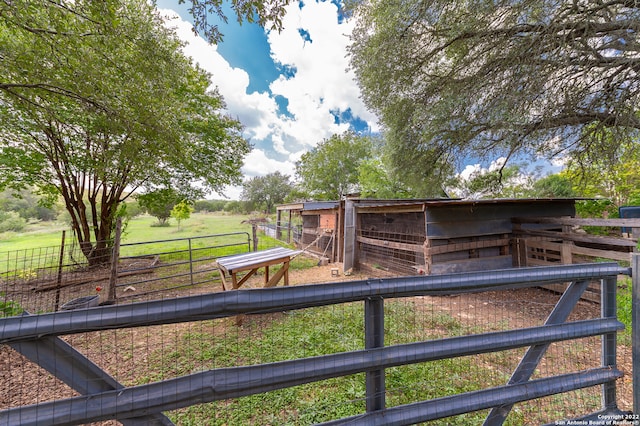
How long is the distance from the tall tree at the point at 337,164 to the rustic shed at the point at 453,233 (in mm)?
17710

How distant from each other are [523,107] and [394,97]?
3.15m

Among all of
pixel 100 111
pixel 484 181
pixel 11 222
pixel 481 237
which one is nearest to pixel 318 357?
pixel 481 237

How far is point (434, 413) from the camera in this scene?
1.10 m

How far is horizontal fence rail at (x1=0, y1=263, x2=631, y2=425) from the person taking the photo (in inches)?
30.7

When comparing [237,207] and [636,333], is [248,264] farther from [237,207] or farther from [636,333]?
[237,207]

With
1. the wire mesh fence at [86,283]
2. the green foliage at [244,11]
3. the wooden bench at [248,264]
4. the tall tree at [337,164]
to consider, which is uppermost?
the tall tree at [337,164]

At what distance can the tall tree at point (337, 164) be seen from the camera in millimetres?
25172

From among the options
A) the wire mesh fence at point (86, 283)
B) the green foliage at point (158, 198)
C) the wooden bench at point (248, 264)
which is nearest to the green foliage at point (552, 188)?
the wooden bench at point (248, 264)

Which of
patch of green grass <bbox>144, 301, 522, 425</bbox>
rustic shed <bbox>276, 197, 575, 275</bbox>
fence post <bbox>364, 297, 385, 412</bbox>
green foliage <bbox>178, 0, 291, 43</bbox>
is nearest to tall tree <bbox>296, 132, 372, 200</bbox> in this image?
rustic shed <bbox>276, 197, 575, 275</bbox>

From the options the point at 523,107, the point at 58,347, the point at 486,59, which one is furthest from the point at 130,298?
the point at 486,59

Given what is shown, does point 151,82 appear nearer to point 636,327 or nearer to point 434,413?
point 434,413

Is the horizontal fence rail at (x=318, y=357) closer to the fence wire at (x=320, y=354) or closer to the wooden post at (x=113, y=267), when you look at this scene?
the fence wire at (x=320, y=354)

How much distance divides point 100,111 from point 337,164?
21.2m

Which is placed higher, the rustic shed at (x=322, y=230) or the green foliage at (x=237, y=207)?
the green foliage at (x=237, y=207)
